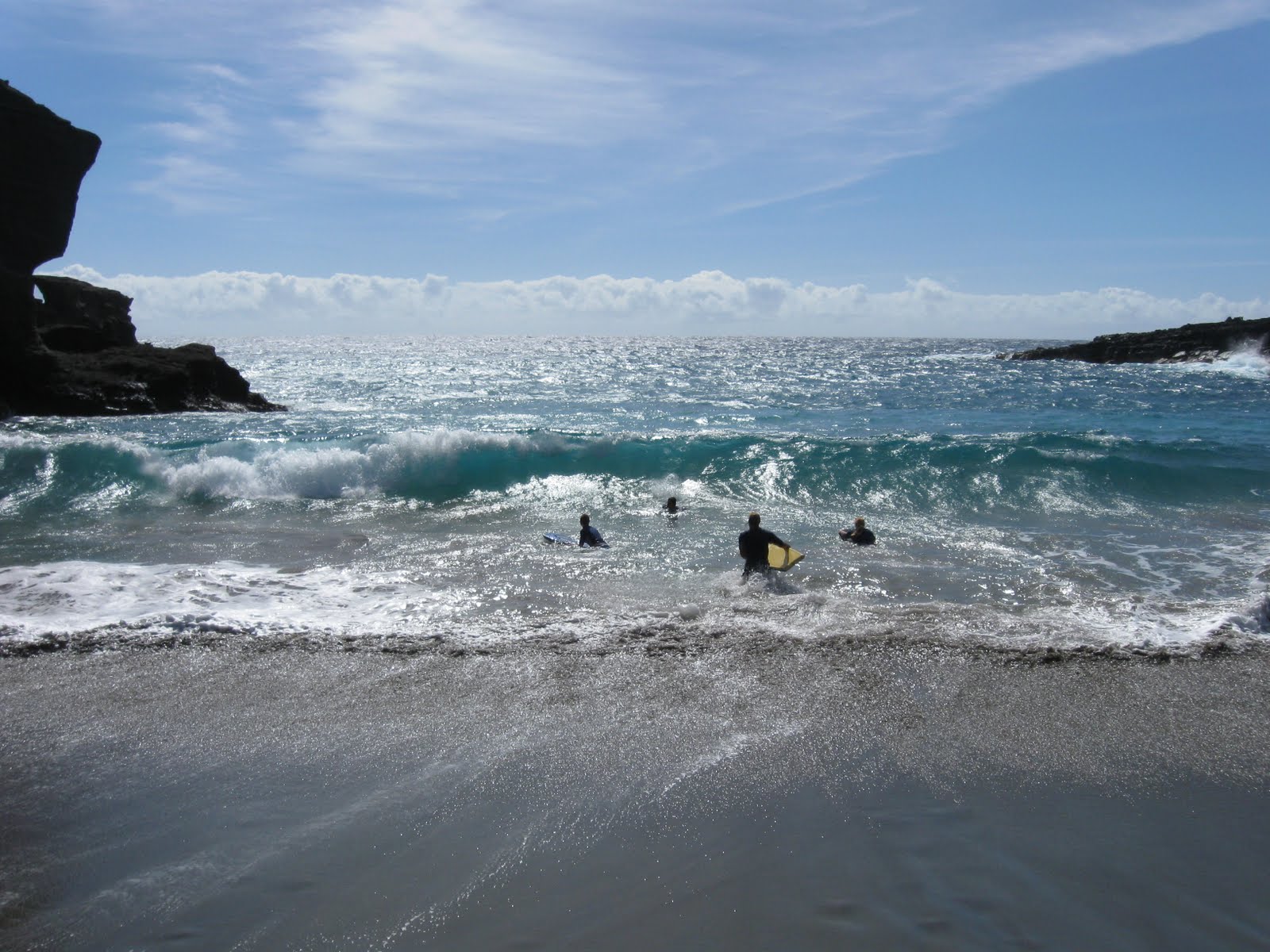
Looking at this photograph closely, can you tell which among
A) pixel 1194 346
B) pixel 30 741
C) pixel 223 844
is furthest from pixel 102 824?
pixel 1194 346

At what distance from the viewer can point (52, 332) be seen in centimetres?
3173

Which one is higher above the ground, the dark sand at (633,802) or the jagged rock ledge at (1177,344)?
the jagged rock ledge at (1177,344)

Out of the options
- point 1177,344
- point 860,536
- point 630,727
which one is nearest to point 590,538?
point 860,536

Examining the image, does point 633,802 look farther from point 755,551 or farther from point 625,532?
point 625,532

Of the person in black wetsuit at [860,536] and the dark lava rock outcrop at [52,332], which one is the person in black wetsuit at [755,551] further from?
the dark lava rock outcrop at [52,332]

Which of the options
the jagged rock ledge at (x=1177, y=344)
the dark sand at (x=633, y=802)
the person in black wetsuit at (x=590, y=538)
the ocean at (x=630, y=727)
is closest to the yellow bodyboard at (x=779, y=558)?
the ocean at (x=630, y=727)

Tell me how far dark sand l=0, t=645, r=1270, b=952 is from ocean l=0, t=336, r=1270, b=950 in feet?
0.08

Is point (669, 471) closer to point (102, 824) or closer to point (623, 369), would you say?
point (102, 824)

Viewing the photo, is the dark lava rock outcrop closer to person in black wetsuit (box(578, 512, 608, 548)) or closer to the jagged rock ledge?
person in black wetsuit (box(578, 512, 608, 548))

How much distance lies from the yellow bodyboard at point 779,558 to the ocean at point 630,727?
305 millimetres

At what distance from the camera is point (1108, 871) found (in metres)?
4.57

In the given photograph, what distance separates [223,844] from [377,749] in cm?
127

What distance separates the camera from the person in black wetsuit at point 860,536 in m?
12.9

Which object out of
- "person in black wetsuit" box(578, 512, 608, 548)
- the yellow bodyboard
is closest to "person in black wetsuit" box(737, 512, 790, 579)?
the yellow bodyboard
